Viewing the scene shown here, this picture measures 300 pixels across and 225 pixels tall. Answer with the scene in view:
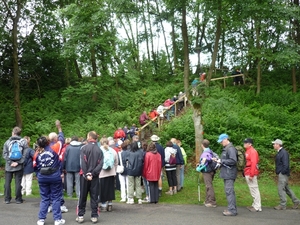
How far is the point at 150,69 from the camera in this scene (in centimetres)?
3095

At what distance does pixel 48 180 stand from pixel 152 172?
10.3ft

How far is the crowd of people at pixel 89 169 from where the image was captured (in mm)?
7215

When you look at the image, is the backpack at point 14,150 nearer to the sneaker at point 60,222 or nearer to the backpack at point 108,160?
the backpack at point 108,160

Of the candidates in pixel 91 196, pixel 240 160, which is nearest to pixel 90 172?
pixel 91 196

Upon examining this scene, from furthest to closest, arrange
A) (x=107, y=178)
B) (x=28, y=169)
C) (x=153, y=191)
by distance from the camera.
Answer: (x=28, y=169)
(x=153, y=191)
(x=107, y=178)

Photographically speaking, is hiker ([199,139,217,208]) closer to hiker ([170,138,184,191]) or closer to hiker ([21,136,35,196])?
hiker ([170,138,184,191])

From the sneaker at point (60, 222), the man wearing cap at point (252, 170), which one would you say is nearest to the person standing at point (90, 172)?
the sneaker at point (60, 222)

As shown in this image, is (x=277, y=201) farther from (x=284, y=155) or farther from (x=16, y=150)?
(x=16, y=150)

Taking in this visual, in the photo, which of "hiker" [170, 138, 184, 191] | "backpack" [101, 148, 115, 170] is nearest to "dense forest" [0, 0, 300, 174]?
"hiker" [170, 138, 184, 191]

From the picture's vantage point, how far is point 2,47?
2727 centimetres

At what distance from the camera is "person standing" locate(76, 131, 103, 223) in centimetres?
727

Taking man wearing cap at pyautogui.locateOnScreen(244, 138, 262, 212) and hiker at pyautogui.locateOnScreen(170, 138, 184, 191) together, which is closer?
man wearing cap at pyautogui.locateOnScreen(244, 138, 262, 212)

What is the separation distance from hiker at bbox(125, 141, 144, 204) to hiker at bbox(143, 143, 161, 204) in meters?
0.17

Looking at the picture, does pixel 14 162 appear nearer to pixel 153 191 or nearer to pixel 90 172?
pixel 90 172
